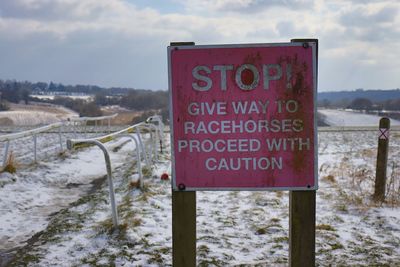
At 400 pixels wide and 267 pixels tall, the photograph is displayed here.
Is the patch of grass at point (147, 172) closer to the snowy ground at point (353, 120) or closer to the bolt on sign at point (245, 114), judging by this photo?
the bolt on sign at point (245, 114)

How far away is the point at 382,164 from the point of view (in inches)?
246

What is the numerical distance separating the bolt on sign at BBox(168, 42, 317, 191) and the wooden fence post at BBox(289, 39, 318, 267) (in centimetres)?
8

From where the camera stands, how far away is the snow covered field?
4121 mm

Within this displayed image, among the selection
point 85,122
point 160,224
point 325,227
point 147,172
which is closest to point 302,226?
point 325,227

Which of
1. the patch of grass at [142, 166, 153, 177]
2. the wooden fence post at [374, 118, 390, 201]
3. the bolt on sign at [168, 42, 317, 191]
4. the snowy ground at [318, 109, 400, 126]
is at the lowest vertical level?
the snowy ground at [318, 109, 400, 126]

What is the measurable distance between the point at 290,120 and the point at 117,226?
2.87 metres

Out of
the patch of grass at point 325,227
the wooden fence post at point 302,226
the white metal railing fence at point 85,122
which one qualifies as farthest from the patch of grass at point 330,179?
the white metal railing fence at point 85,122

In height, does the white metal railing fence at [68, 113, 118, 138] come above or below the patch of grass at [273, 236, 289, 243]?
above

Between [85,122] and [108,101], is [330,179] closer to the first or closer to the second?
[85,122]

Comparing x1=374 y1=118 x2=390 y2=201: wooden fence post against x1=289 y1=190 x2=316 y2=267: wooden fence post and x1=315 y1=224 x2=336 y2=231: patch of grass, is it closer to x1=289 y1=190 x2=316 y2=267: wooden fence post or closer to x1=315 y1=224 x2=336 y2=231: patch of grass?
x1=315 y1=224 x2=336 y2=231: patch of grass

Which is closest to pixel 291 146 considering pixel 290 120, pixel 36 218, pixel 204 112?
pixel 290 120

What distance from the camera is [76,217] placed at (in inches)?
212

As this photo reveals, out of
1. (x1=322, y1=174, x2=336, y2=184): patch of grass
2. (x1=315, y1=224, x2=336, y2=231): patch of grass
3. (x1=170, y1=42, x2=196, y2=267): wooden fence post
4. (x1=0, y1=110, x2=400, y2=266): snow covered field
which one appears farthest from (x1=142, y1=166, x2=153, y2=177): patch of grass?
(x1=170, y1=42, x2=196, y2=267): wooden fence post

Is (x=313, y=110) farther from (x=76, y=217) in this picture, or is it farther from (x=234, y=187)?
(x=76, y=217)
